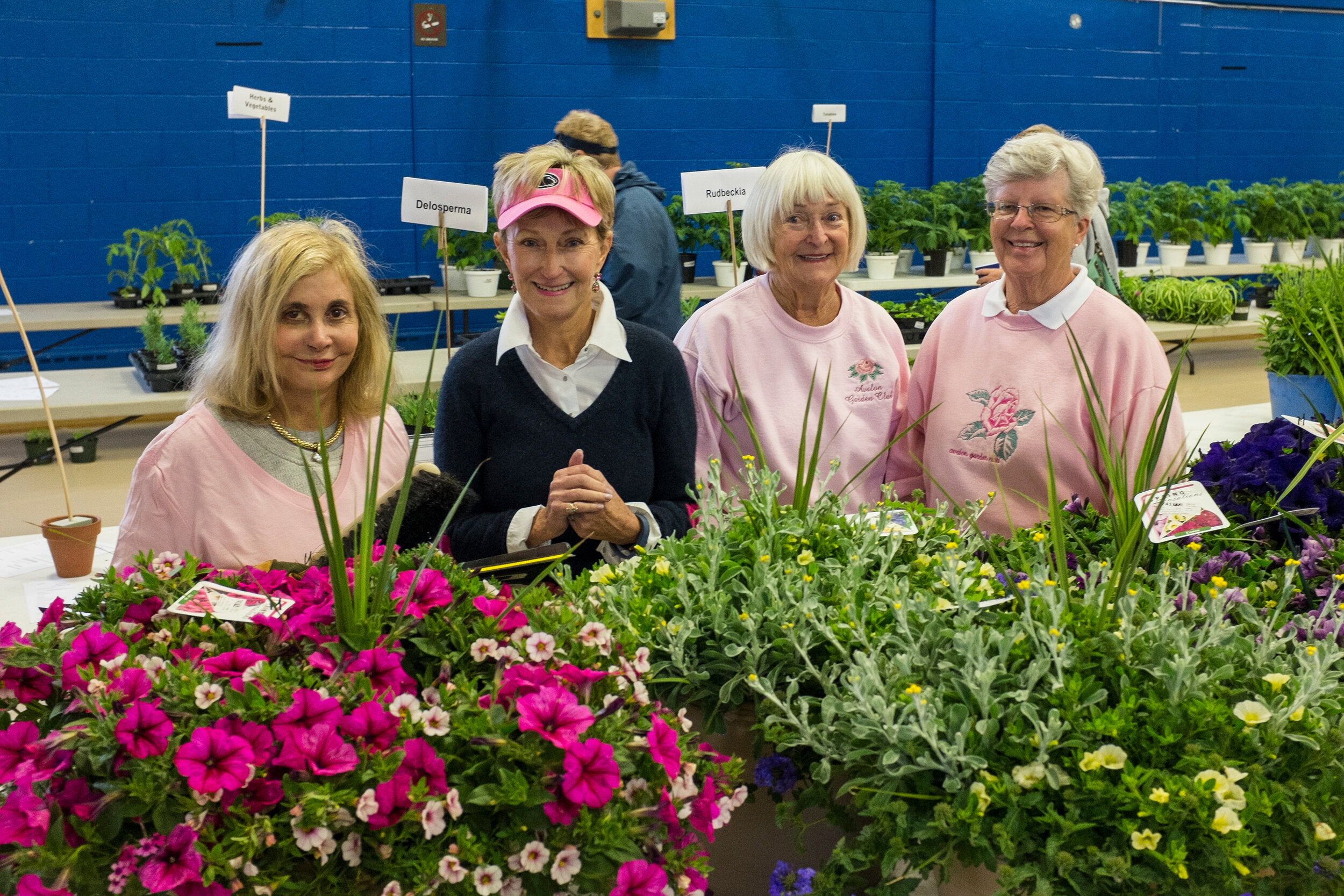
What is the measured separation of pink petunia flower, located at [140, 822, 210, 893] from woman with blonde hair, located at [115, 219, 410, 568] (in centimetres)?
86

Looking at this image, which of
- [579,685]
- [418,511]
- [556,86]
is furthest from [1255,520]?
[556,86]

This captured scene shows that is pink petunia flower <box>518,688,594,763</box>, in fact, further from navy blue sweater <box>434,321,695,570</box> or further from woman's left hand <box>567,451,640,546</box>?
navy blue sweater <box>434,321,695,570</box>

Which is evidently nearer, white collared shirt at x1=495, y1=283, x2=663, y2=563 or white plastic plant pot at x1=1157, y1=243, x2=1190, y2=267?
white collared shirt at x1=495, y1=283, x2=663, y2=563

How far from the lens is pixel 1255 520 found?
1466mm

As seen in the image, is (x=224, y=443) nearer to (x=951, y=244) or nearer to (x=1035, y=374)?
(x=1035, y=374)

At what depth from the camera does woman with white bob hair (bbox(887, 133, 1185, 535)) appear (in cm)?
199

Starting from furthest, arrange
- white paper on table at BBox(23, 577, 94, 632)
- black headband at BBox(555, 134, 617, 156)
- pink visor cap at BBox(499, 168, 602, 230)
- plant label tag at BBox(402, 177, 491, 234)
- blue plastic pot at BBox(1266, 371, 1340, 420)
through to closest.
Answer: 1. black headband at BBox(555, 134, 617, 156)
2. plant label tag at BBox(402, 177, 491, 234)
3. blue plastic pot at BBox(1266, 371, 1340, 420)
4. white paper on table at BBox(23, 577, 94, 632)
5. pink visor cap at BBox(499, 168, 602, 230)

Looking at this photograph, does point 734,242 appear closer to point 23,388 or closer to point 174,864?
point 174,864

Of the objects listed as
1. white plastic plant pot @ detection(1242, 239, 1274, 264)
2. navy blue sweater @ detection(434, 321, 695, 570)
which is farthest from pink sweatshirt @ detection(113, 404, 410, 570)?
white plastic plant pot @ detection(1242, 239, 1274, 264)

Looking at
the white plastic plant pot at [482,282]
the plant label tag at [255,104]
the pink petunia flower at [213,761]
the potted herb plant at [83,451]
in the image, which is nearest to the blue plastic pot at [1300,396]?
the pink petunia flower at [213,761]

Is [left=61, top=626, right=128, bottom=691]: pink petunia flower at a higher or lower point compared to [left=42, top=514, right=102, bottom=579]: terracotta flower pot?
higher

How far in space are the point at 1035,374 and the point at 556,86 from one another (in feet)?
18.8

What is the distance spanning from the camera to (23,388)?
434 centimetres

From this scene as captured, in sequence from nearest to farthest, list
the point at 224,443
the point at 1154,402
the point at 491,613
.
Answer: the point at 491,613 → the point at 224,443 → the point at 1154,402
